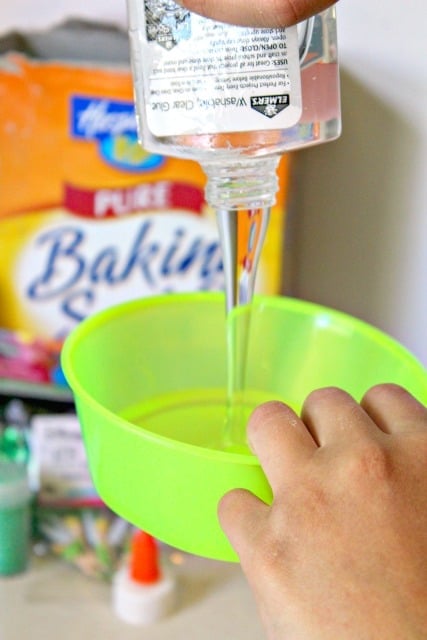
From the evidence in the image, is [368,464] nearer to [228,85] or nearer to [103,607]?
[228,85]

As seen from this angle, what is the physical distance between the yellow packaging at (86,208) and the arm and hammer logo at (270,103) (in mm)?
276

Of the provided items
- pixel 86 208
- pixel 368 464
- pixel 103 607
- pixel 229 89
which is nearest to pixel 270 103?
pixel 229 89

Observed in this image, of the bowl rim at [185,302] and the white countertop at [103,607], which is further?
the white countertop at [103,607]

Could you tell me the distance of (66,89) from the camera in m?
0.67

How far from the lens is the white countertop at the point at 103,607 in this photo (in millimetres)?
658

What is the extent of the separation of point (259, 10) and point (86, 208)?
37 cm

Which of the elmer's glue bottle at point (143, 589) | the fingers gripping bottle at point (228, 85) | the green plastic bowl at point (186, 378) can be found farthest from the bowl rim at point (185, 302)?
the elmer's glue bottle at point (143, 589)

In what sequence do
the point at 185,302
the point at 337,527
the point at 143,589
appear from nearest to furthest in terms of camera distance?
the point at 337,527
the point at 185,302
the point at 143,589

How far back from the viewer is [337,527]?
353mm

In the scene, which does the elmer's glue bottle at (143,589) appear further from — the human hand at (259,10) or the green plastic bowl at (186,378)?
the human hand at (259,10)

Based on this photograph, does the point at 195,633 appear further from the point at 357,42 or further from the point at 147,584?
the point at 357,42

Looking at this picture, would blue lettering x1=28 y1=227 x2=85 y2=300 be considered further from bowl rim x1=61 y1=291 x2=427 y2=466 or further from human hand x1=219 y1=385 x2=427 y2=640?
human hand x1=219 y1=385 x2=427 y2=640

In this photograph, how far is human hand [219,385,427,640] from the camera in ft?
1.11

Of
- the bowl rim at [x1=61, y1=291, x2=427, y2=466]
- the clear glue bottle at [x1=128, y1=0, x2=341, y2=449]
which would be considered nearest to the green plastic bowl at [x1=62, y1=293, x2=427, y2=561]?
the bowl rim at [x1=61, y1=291, x2=427, y2=466]
